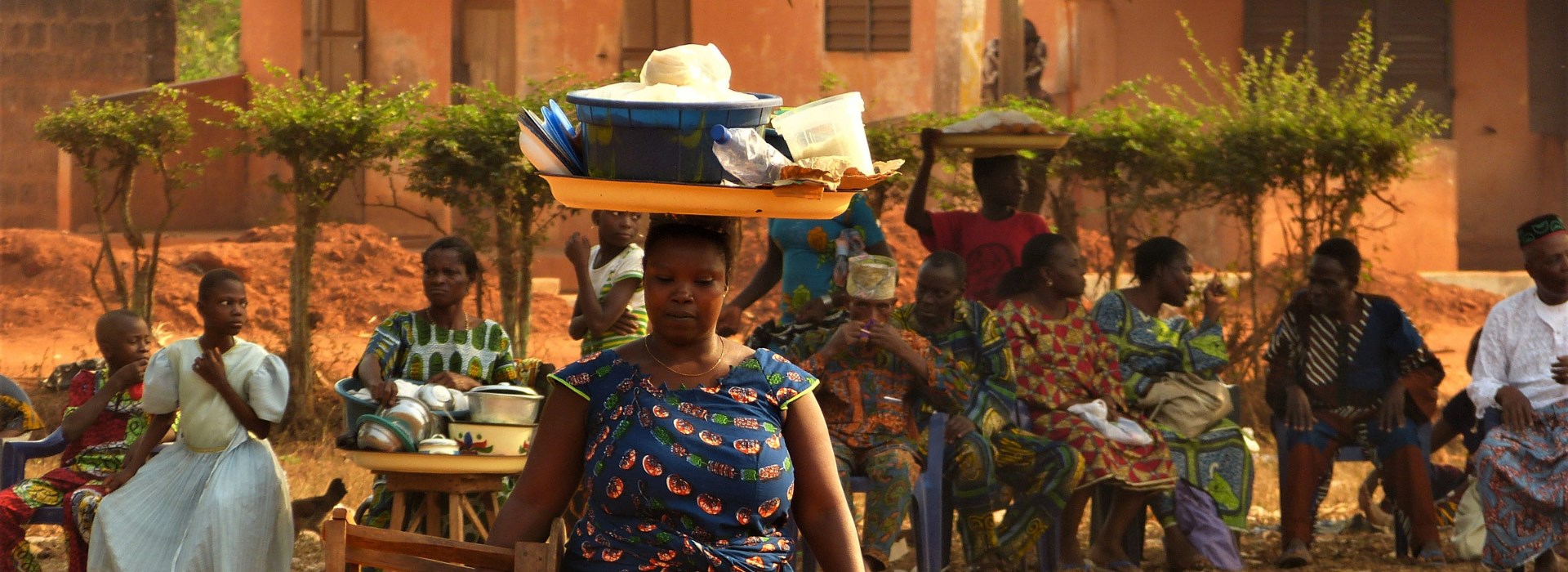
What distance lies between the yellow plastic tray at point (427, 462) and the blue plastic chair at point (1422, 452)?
12.0 ft

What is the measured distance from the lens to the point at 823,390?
252 inches

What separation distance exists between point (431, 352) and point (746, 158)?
289 centimetres

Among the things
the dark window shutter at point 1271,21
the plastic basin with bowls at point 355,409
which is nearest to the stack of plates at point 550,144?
the plastic basin with bowls at point 355,409

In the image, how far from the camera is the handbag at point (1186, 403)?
6797 mm

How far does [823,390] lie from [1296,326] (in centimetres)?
232

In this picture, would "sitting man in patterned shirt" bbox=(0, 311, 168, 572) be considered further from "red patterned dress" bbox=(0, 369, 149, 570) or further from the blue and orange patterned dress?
the blue and orange patterned dress

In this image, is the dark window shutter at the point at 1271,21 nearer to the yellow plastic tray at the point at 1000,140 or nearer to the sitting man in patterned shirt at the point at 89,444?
the yellow plastic tray at the point at 1000,140

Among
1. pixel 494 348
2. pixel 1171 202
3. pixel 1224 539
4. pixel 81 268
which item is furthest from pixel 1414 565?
pixel 81 268

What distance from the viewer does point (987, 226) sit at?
7469 mm

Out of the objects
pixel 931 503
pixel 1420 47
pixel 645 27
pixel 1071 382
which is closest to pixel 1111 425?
pixel 1071 382

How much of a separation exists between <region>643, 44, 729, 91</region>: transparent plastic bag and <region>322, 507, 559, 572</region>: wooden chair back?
103cm

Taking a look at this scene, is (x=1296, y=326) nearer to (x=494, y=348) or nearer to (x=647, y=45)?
(x=494, y=348)

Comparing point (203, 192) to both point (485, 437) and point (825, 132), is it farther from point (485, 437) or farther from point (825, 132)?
point (825, 132)

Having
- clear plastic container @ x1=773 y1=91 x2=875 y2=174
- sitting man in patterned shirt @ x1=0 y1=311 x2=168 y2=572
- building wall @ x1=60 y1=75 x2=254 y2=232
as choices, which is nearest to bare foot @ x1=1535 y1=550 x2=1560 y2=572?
clear plastic container @ x1=773 y1=91 x2=875 y2=174
